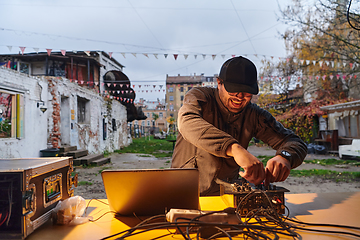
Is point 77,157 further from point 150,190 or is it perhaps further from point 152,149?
point 150,190

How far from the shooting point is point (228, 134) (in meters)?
1.53

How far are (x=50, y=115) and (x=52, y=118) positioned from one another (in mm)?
151

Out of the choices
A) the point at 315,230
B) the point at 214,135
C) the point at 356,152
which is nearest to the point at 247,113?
the point at 214,135

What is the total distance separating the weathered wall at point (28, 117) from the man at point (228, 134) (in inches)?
293

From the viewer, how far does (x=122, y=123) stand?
65.1 feet

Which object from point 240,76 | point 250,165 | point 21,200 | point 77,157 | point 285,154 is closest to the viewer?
point 21,200

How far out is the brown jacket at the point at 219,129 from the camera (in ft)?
5.30

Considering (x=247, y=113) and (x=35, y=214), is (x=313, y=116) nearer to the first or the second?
(x=247, y=113)

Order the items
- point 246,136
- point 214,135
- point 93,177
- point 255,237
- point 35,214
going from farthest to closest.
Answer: point 93,177
point 246,136
point 214,135
point 35,214
point 255,237

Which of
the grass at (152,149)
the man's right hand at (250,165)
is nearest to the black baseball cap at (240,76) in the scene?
the man's right hand at (250,165)

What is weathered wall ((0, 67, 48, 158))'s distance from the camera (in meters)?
7.35

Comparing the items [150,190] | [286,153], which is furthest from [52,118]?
[286,153]

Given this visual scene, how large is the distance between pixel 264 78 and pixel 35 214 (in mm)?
19521

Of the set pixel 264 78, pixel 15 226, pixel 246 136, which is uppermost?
pixel 264 78
